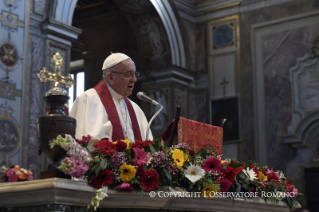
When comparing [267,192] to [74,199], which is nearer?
[74,199]

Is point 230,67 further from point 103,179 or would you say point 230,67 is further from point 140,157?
point 103,179

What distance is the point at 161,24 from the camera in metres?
12.8

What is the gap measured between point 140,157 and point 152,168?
108 millimetres

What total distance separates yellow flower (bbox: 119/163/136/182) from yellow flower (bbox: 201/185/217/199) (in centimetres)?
52

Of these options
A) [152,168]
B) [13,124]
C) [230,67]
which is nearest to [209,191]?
[152,168]

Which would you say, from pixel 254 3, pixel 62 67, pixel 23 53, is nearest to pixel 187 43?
pixel 254 3

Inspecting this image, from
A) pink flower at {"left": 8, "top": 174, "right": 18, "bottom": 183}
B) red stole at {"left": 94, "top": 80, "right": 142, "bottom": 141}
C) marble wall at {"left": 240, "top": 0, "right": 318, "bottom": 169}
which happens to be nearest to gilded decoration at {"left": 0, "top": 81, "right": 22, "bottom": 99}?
red stole at {"left": 94, "top": 80, "right": 142, "bottom": 141}

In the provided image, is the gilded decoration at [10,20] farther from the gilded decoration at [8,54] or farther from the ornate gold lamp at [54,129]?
the ornate gold lamp at [54,129]

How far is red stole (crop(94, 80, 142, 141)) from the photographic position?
4.84m

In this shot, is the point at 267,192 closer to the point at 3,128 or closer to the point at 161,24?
the point at 3,128

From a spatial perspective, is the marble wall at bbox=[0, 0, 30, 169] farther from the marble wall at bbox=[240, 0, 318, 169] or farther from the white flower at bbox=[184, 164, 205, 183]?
the white flower at bbox=[184, 164, 205, 183]

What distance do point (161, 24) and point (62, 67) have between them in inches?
136

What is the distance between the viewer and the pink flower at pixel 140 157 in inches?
153

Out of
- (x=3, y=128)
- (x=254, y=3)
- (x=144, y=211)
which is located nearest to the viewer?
(x=144, y=211)
